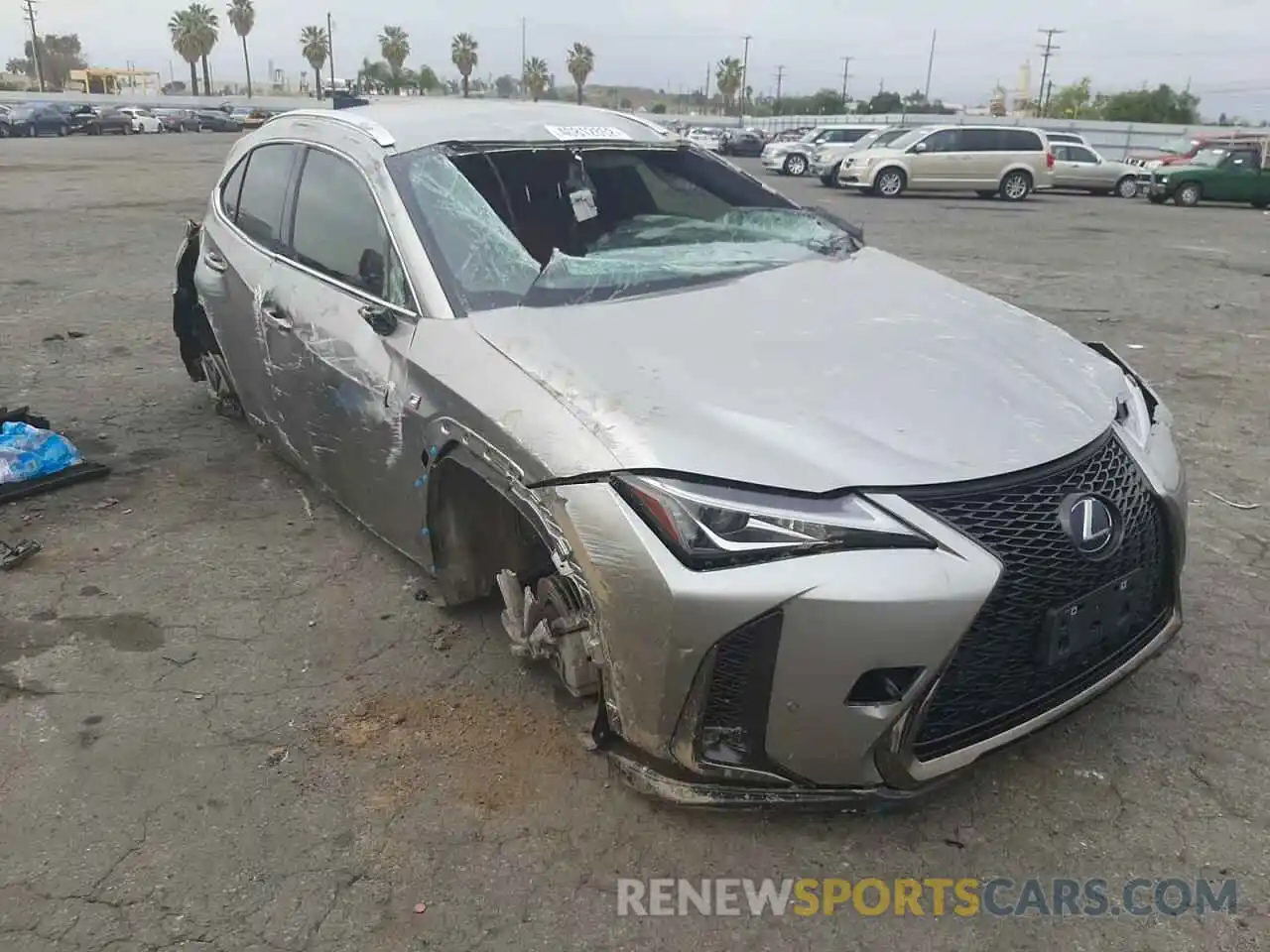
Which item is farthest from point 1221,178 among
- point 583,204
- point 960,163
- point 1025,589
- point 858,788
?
point 858,788

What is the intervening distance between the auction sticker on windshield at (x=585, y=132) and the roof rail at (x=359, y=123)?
630mm

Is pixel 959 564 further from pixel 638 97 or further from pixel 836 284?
pixel 638 97

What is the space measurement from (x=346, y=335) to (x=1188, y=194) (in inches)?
992

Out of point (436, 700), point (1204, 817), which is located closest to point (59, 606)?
point (436, 700)

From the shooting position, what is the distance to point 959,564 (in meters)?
2.03

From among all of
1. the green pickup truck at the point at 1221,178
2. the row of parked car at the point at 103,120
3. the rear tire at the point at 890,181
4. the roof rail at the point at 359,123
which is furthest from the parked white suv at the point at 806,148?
the row of parked car at the point at 103,120

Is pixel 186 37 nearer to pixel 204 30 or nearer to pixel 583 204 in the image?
pixel 204 30

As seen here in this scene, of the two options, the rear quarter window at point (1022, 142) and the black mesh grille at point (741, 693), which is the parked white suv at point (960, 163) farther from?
the black mesh grille at point (741, 693)

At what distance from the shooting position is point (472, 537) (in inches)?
119

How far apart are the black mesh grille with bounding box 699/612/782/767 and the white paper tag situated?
2.10 meters

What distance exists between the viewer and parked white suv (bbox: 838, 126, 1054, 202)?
22078 millimetres

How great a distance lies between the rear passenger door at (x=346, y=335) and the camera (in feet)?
9.98

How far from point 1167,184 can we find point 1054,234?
10.1 meters

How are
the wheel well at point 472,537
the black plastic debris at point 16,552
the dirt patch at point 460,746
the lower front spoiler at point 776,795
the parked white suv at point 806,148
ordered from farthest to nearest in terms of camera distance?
the parked white suv at point 806,148, the black plastic debris at point 16,552, the wheel well at point 472,537, the dirt patch at point 460,746, the lower front spoiler at point 776,795
